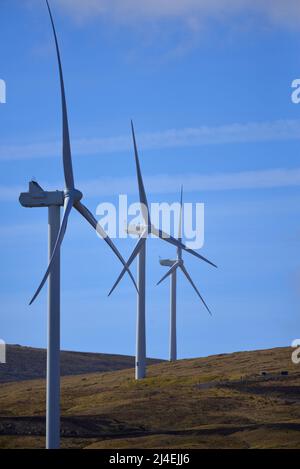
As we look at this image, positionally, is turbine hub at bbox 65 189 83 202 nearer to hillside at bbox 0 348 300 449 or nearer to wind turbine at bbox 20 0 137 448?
wind turbine at bbox 20 0 137 448

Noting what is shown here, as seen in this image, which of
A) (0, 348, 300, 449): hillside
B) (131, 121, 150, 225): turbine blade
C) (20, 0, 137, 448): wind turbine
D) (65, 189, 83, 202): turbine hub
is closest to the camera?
(20, 0, 137, 448): wind turbine

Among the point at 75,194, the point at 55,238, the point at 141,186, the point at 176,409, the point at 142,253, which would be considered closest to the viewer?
the point at 55,238

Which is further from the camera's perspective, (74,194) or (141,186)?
(141,186)

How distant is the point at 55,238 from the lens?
6631cm

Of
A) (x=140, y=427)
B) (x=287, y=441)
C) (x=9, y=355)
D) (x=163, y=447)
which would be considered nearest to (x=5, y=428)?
(x=140, y=427)

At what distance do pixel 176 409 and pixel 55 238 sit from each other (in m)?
29.3

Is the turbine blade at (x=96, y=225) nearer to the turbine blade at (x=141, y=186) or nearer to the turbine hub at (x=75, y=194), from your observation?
the turbine hub at (x=75, y=194)

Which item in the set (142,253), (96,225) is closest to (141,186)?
(96,225)

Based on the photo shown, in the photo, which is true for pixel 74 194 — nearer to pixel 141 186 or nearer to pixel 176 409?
pixel 141 186

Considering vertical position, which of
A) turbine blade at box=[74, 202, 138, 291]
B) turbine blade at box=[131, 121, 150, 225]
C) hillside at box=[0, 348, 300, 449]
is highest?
turbine blade at box=[131, 121, 150, 225]

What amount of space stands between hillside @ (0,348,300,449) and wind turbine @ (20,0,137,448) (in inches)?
209

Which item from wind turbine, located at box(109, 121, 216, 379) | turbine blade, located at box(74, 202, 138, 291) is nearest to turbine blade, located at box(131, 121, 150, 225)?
wind turbine, located at box(109, 121, 216, 379)

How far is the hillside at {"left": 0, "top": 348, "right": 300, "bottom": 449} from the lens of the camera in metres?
71.2

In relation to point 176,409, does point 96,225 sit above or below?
above
